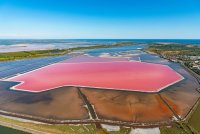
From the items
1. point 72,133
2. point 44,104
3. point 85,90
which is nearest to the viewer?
point 72,133

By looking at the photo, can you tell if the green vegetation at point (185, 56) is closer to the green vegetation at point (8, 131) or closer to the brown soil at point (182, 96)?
the brown soil at point (182, 96)

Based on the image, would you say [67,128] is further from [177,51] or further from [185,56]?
[177,51]

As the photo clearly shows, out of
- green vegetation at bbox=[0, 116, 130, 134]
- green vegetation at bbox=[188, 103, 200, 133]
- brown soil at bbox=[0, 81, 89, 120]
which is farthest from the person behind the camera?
brown soil at bbox=[0, 81, 89, 120]

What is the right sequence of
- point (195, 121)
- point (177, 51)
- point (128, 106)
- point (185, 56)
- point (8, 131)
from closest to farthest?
point (8, 131) < point (195, 121) < point (128, 106) < point (185, 56) < point (177, 51)

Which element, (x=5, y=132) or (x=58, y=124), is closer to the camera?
(x=5, y=132)

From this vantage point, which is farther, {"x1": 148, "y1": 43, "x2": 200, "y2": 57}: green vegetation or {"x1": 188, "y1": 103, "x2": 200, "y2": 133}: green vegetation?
{"x1": 148, "y1": 43, "x2": 200, "y2": 57}: green vegetation

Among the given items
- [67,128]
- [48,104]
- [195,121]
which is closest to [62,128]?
[67,128]

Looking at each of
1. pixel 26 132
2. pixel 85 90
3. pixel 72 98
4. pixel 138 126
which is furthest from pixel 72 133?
pixel 85 90

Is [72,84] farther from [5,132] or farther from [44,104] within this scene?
[5,132]

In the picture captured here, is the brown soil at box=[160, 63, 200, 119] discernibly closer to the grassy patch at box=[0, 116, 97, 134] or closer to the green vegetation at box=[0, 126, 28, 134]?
the grassy patch at box=[0, 116, 97, 134]

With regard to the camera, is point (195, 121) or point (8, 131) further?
point (195, 121)

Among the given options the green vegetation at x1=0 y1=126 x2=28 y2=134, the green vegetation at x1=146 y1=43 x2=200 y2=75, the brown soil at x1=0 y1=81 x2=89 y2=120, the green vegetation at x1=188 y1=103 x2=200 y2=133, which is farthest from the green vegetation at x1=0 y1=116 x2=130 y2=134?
the green vegetation at x1=146 y1=43 x2=200 y2=75
